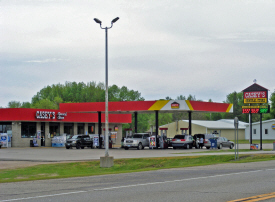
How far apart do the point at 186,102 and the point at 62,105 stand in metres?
16.2

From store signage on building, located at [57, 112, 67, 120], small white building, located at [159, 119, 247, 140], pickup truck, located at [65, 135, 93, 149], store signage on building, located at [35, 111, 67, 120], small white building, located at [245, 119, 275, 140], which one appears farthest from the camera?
small white building, located at [159, 119, 247, 140]

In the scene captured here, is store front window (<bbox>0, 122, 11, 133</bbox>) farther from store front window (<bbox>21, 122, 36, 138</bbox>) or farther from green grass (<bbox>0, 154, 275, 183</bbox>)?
green grass (<bbox>0, 154, 275, 183</bbox>)

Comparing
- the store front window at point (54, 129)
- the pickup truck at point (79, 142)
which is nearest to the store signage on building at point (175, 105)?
the pickup truck at point (79, 142)

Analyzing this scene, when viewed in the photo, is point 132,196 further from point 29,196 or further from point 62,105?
point 62,105

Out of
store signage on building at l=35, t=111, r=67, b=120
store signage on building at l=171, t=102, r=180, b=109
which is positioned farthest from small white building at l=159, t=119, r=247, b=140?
store signage on building at l=171, t=102, r=180, b=109

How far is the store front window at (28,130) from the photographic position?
5471cm

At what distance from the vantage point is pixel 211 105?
4906 cm

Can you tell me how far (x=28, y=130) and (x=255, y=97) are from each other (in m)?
29.2

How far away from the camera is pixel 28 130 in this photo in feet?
181

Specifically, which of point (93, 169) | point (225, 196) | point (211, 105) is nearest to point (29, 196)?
point (225, 196)

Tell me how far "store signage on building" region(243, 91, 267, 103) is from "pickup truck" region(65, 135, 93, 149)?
765 inches

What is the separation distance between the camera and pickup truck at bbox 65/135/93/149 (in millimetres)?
50094

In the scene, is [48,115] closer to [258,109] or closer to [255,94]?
[255,94]

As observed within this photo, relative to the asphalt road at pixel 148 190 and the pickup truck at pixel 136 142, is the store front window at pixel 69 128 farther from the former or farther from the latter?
the asphalt road at pixel 148 190
